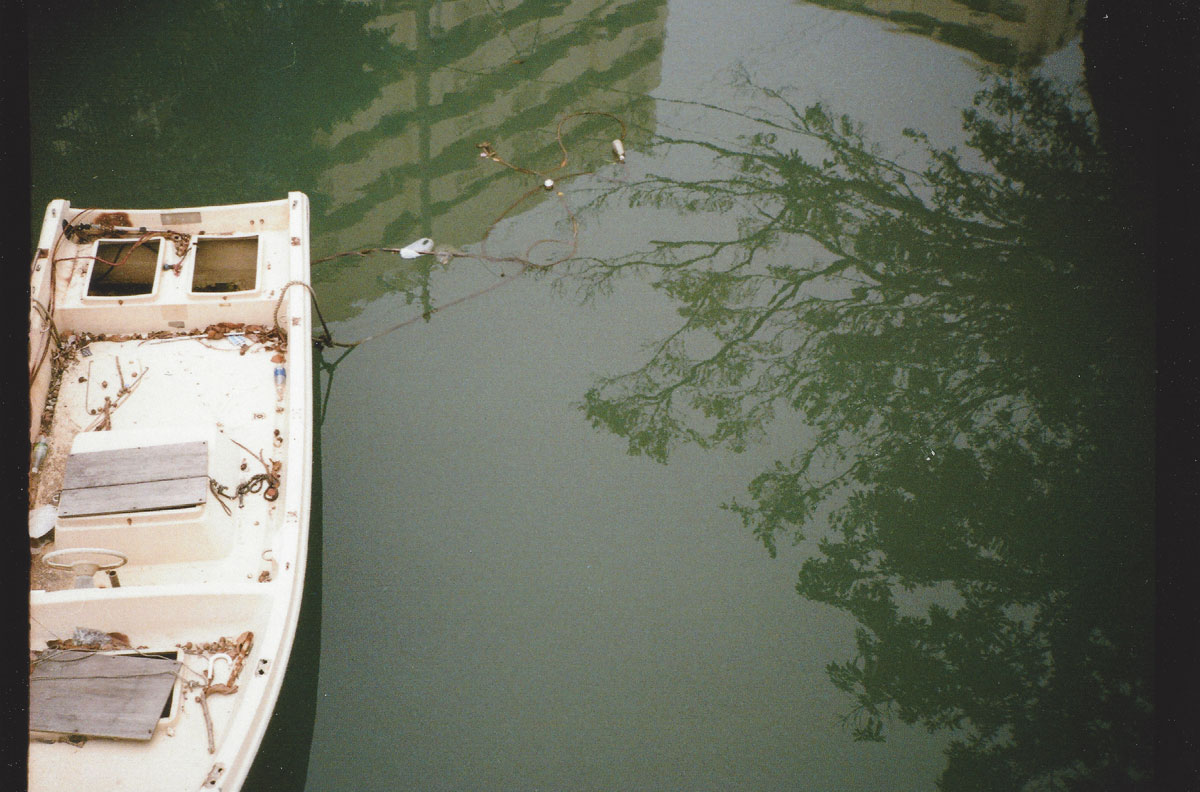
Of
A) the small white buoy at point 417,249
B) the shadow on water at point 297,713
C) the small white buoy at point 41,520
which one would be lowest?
the shadow on water at point 297,713

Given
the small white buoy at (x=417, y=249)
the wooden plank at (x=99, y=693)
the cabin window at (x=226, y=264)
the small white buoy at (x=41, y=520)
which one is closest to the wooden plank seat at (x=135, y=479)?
the small white buoy at (x=41, y=520)

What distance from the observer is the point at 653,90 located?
6215mm

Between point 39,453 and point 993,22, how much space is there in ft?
25.2

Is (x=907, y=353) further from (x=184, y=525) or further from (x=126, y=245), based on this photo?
(x=126, y=245)

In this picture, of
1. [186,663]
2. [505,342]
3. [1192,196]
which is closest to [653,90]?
[505,342]

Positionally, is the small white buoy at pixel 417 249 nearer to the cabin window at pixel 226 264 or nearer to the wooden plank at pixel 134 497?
the cabin window at pixel 226 264

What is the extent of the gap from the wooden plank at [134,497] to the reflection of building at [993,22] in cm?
640

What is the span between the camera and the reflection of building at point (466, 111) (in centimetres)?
525

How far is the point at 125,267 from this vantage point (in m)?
4.05

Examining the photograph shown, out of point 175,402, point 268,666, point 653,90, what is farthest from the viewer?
point 653,90

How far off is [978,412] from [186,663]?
13.6 feet

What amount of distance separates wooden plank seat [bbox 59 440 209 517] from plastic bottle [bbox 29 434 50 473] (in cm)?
18

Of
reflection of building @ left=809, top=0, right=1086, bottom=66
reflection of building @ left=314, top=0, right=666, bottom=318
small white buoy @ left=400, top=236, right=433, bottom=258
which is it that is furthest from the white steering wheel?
reflection of building @ left=809, top=0, right=1086, bottom=66

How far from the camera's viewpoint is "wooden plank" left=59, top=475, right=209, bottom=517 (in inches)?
125
